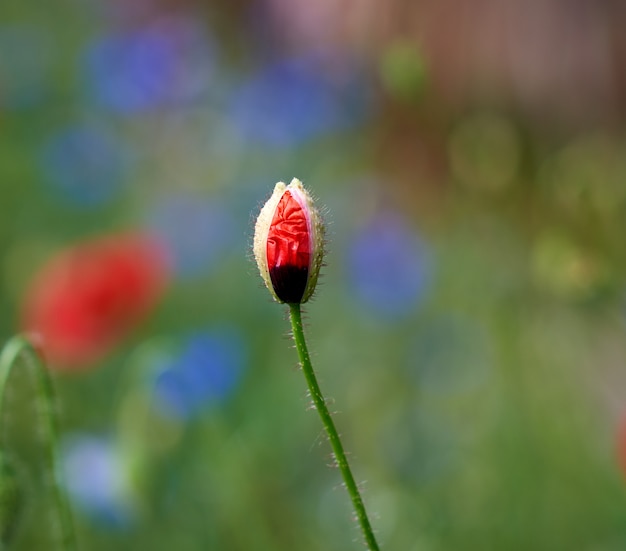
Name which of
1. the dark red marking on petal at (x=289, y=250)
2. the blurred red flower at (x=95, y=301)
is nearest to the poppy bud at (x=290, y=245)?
the dark red marking on petal at (x=289, y=250)

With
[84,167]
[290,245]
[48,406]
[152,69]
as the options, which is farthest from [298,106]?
[290,245]

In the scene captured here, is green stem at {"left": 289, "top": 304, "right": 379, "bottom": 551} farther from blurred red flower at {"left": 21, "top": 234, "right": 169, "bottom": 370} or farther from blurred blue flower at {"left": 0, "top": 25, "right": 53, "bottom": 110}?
blurred blue flower at {"left": 0, "top": 25, "right": 53, "bottom": 110}

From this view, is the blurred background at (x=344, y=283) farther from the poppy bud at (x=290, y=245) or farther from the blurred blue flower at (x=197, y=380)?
the poppy bud at (x=290, y=245)

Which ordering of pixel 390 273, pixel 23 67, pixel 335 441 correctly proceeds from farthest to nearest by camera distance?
pixel 23 67, pixel 390 273, pixel 335 441

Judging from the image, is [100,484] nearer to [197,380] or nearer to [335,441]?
[197,380]

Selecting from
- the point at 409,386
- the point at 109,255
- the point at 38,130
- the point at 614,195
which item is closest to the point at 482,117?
the point at 409,386

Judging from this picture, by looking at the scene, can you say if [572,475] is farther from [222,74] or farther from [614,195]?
[222,74]

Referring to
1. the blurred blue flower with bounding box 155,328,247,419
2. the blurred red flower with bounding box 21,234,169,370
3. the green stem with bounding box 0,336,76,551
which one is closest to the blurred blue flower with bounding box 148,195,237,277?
the blurred red flower with bounding box 21,234,169,370

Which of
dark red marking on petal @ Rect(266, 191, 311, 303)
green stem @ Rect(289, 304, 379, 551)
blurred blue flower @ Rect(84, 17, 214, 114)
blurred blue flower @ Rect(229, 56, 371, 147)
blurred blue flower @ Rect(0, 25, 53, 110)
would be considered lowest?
green stem @ Rect(289, 304, 379, 551)
